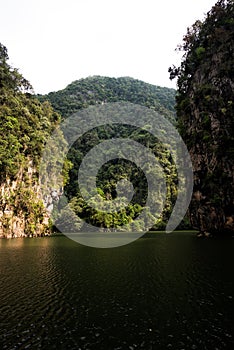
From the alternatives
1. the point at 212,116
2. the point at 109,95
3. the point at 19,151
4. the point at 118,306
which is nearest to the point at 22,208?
the point at 19,151

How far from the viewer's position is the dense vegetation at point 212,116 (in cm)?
3650

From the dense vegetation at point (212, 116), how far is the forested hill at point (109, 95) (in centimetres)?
7800

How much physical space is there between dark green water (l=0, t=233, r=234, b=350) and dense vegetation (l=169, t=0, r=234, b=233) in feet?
65.3

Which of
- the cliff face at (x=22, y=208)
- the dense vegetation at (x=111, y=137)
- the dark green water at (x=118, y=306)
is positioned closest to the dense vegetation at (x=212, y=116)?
the dark green water at (x=118, y=306)

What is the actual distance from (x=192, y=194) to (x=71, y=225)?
37043 mm

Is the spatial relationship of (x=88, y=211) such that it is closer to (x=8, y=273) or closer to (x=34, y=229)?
(x=34, y=229)

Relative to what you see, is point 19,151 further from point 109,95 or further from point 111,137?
point 109,95

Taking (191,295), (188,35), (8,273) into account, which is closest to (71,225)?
(188,35)

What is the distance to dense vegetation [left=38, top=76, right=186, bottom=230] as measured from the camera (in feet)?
255

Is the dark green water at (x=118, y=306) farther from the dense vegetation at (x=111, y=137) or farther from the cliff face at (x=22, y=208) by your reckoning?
the dense vegetation at (x=111, y=137)

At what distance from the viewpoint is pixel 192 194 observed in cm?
4309

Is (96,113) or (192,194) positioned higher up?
(96,113)

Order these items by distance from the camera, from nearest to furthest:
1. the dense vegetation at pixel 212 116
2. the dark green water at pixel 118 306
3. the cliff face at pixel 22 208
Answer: the dark green water at pixel 118 306 < the dense vegetation at pixel 212 116 < the cliff face at pixel 22 208

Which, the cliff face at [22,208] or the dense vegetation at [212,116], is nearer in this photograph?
the dense vegetation at [212,116]
